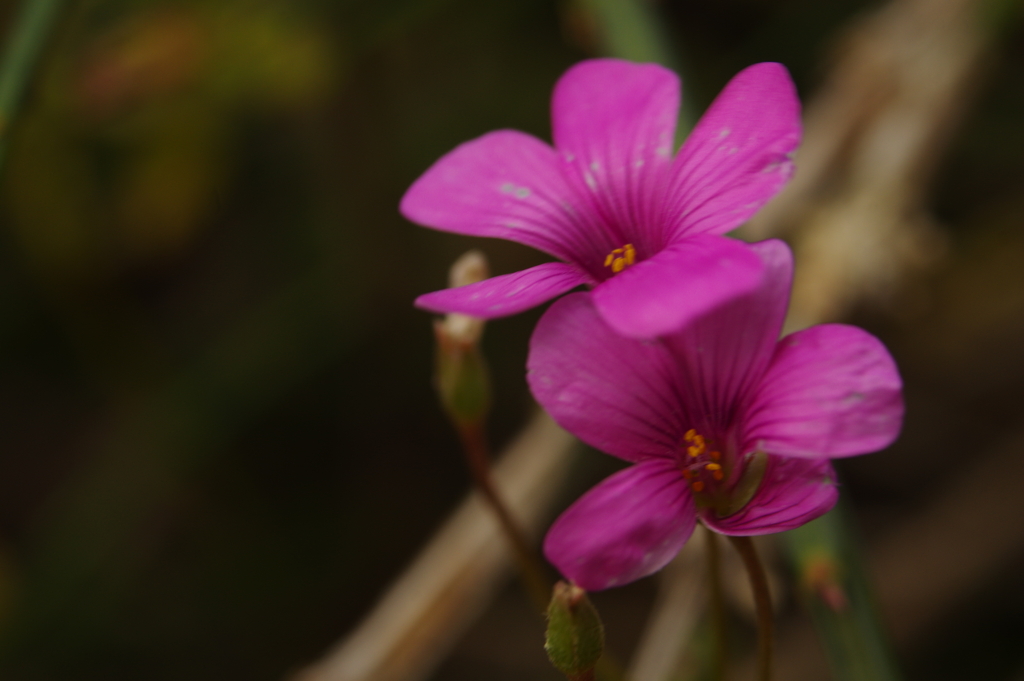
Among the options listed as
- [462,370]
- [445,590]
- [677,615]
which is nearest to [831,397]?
[462,370]

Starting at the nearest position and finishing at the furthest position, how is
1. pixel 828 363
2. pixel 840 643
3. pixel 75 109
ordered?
pixel 828 363
pixel 840 643
pixel 75 109

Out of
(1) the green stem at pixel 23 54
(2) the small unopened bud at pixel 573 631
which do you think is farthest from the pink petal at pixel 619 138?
(1) the green stem at pixel 23 54

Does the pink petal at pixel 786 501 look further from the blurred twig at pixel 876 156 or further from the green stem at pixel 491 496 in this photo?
the blurred twig at pixel 876 156

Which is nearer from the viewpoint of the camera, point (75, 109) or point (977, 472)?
point (977, 472)

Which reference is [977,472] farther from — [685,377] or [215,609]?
[215,609]

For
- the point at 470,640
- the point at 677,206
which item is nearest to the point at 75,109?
the point at 470,640

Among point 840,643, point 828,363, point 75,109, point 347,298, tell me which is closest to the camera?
point 828,363

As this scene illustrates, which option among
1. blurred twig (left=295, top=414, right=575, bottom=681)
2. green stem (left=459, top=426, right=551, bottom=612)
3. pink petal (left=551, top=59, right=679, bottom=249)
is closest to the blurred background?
blurred twig (left=295, top=414, right=575, bottom=681)
